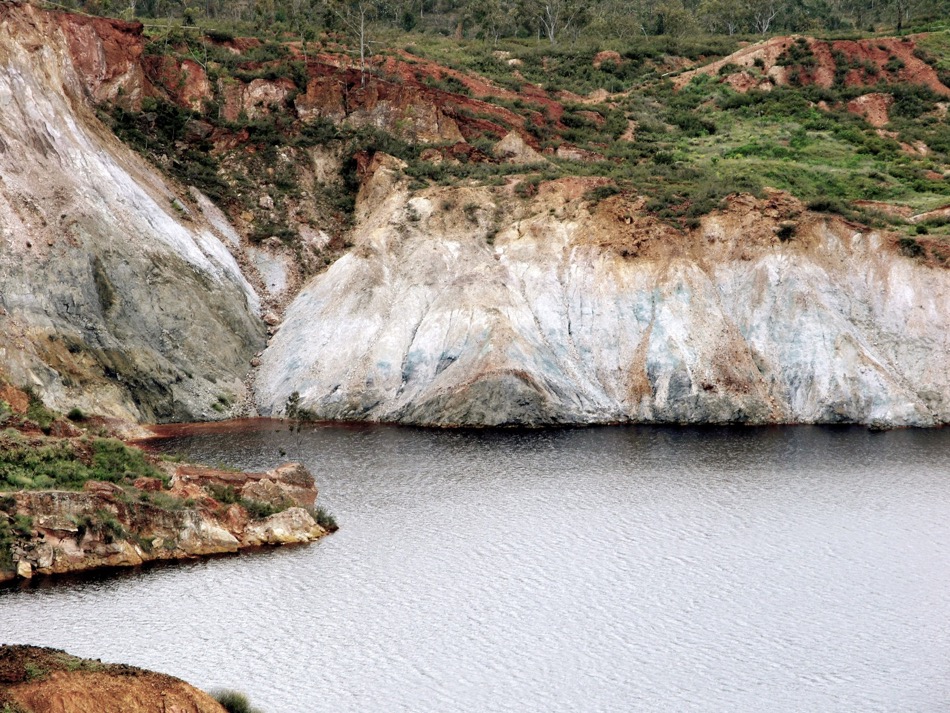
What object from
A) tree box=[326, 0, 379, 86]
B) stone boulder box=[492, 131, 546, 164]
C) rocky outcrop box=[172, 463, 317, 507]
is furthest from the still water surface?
tree box=[326, 0, 379, 86]

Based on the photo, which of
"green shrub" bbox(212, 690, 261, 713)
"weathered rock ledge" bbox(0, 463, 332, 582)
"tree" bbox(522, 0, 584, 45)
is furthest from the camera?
"tree" bbox(522, 0, 584, 45)

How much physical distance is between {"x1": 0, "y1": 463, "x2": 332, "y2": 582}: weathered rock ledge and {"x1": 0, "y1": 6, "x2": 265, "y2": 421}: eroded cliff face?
15.8 metres

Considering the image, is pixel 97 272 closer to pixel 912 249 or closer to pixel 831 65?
pixel 912 249

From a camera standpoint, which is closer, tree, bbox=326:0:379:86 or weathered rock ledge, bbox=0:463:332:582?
weathered rock ledge, bbox=0:463:332:582

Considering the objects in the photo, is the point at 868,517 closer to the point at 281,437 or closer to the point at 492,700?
the point at 492,700

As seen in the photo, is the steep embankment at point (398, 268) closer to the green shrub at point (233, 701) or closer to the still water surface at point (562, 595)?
the still water surface at point (562, 595)

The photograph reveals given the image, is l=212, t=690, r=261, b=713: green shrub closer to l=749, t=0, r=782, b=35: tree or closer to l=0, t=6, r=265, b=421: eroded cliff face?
l=0, t=6, r=265, b=421: eroded cliff face

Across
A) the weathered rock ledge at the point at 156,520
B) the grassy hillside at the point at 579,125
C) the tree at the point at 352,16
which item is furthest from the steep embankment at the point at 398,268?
the weathered rock ledge at the point at 156,520

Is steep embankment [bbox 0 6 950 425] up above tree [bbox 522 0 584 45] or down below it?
below

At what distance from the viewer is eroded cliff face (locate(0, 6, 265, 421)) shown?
59.7m

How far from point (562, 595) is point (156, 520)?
14.2m

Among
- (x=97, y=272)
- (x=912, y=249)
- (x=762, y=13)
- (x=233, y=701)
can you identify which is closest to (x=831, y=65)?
(x=762, y=13)

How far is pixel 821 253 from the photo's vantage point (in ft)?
230

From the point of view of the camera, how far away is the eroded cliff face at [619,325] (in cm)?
6462
